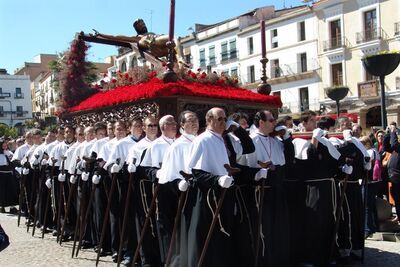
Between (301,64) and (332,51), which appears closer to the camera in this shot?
(332,51)

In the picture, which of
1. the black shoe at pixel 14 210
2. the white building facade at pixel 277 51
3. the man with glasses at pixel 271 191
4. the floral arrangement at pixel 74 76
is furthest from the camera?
the white building facade at pixel 277 51

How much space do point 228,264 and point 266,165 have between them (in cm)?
111

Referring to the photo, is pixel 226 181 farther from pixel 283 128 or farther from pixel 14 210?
pixel 14 210

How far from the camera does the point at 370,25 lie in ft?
114

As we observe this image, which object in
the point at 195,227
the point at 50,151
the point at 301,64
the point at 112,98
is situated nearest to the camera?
the point at 195,227

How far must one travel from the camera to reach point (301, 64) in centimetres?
3991

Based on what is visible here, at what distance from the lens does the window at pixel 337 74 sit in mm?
37000

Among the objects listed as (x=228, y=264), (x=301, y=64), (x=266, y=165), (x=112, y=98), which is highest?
(x=301, y=64)

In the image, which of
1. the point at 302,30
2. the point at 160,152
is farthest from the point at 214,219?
the point at 302,30

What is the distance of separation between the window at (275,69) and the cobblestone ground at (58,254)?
33918 millimetres

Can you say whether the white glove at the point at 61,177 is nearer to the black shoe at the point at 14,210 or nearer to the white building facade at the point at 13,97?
the black shoe at the point at 14,210

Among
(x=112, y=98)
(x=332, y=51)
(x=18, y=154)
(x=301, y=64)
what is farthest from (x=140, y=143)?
(x=301, y=64)

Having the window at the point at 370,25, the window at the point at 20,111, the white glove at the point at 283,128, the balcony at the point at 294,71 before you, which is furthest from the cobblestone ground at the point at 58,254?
the window at the point at 20,111

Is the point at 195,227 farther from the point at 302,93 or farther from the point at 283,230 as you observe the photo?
the point at 302,93
